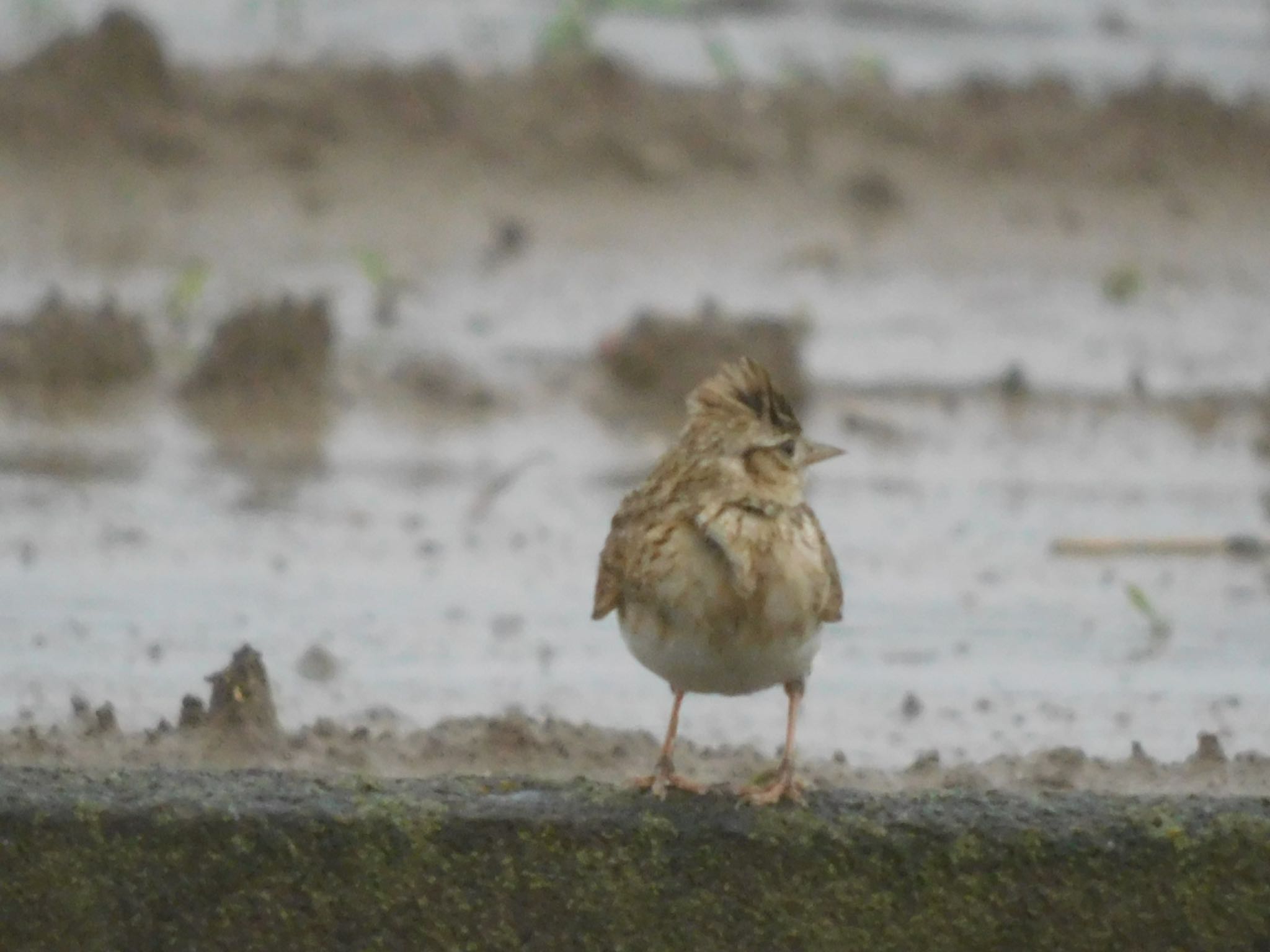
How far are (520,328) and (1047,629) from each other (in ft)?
12.3

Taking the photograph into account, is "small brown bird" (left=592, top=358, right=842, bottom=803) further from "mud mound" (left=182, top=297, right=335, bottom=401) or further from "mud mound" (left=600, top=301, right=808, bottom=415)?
"mud mound" (left=182, top=297, right=335, bottom=401)

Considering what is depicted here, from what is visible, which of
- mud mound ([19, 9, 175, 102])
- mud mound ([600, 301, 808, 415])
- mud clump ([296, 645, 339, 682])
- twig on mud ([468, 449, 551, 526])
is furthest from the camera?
mud mound ([19, 9, 175, 102])

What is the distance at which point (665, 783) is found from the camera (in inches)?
203

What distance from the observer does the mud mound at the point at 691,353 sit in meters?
9.91

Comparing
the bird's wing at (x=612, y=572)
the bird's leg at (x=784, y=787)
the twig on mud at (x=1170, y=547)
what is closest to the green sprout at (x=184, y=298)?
the twig on mud at (x=1170, y=547)

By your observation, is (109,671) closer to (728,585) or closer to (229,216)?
(728,585)

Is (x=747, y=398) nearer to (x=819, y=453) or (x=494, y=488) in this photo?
(x=819, y=453)

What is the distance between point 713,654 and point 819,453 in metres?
0.50

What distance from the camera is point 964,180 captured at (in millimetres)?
13523

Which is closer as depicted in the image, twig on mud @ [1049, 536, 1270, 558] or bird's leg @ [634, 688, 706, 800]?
bird's leg @ [634, 688, 706, 800]

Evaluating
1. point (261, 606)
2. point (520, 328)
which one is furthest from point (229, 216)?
point (261, 606)

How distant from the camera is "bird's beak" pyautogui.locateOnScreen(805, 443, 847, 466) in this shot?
5.22 meters

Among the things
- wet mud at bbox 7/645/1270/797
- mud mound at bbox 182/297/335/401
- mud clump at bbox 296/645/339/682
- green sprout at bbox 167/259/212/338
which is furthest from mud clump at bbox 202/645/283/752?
green sprout at bbox 167/259/212/338

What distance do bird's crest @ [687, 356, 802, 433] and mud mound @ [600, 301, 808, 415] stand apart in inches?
182
